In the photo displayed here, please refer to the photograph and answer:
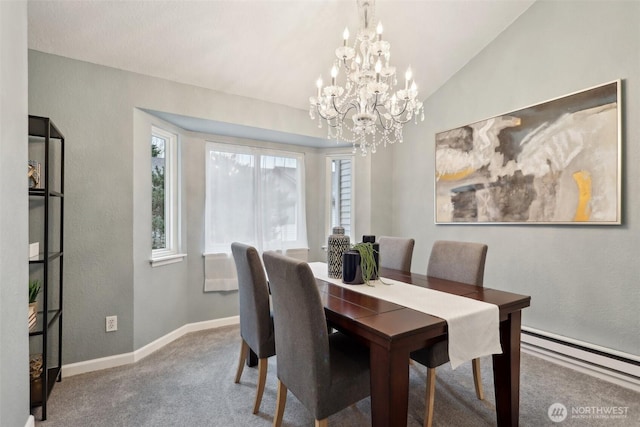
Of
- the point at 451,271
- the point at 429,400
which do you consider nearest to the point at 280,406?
the point at 429,400

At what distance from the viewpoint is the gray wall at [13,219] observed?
1267 mm

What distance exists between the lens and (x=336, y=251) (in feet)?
6.97

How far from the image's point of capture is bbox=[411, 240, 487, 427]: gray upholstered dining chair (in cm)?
163

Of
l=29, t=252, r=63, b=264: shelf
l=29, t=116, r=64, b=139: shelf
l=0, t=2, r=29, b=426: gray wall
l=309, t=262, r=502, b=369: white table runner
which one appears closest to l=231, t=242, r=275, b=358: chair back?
l=309, t=262, r=502, b=369: white table runner

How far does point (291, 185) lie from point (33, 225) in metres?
2.35

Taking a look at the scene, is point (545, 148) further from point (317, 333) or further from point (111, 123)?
point (111, 123)

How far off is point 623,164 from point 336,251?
2067 mm

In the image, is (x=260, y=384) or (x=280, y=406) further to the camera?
(x=260, y=384)

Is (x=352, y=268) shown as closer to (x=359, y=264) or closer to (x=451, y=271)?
(x=359, y=264)

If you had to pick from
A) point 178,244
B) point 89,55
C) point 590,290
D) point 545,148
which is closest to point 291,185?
point 178,244

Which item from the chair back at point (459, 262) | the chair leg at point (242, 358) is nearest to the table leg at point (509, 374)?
the chair back at point (459, 262)

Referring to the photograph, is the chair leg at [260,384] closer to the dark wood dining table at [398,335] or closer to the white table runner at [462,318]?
the dark wood dining table at [398,335]

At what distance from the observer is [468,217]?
3.12 meters

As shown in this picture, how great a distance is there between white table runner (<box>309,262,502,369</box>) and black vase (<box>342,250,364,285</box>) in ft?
0.78
